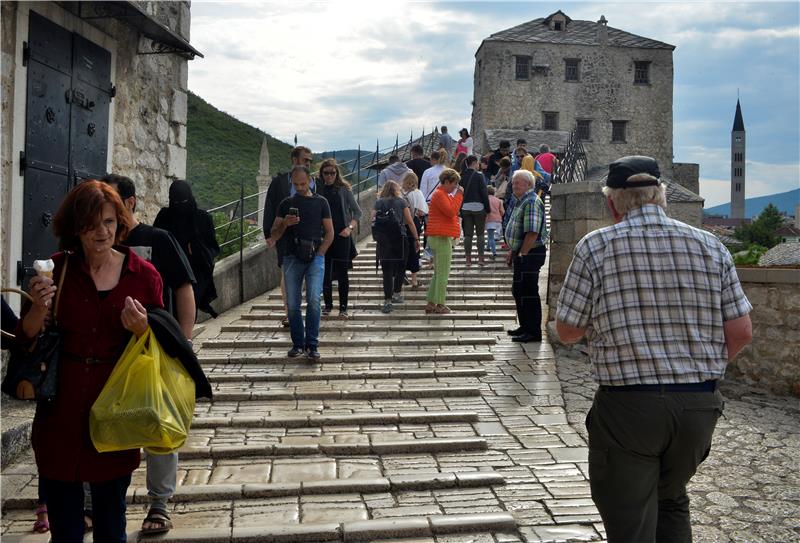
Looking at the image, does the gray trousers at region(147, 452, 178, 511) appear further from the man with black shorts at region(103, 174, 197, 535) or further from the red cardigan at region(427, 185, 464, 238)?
the red cardigan at region(427, 185, 464, 238)


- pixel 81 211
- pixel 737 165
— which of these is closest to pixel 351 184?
pixel 81 211

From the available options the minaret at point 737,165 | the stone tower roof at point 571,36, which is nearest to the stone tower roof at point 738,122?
the minaret at point 737,165

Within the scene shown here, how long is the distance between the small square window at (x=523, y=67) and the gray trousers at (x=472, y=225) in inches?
1460

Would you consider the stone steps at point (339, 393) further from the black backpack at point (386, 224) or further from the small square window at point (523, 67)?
the small square window at point (523, 67)

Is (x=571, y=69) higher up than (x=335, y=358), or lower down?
higher up

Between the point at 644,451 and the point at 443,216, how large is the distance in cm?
769

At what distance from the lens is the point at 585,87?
4941 centimetres

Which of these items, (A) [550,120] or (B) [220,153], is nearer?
(A) [550,120]

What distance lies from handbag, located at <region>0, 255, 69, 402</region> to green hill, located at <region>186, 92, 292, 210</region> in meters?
46.5

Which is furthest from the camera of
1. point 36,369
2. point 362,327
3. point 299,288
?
point 362,327

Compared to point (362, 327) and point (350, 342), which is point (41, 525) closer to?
point (350, 342)

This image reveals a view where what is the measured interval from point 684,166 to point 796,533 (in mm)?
52220

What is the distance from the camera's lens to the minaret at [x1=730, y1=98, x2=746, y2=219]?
447 ft

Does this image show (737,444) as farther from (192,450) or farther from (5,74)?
(5,74)
